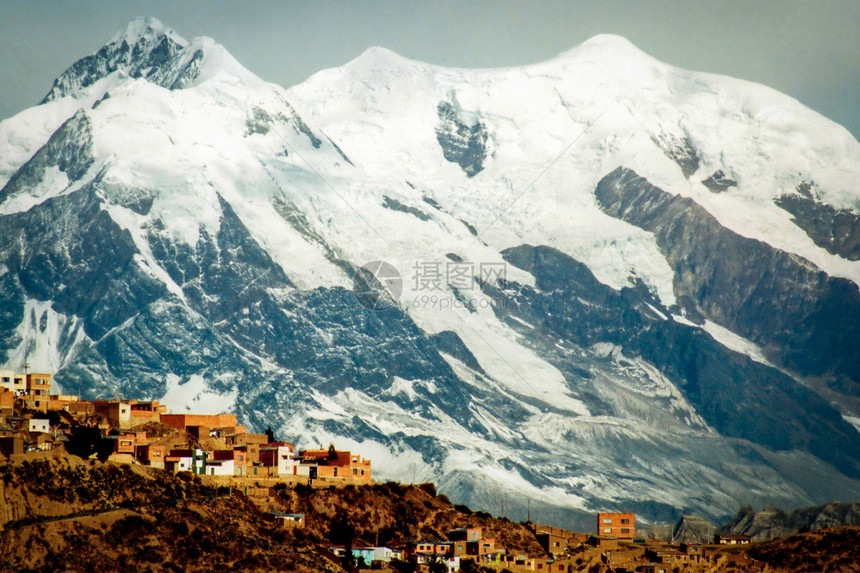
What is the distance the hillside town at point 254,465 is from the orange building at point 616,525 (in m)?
Result: 4.71

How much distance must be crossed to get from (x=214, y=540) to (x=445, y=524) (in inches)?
1440

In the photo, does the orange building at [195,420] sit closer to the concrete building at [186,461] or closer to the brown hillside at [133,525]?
the concrete building at [186,461]

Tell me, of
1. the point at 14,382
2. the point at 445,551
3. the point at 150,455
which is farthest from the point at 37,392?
the point at 445,551

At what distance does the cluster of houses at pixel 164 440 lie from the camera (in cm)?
12925

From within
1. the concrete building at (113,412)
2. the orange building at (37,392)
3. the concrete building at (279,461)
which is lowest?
the concrete building at (279,461)

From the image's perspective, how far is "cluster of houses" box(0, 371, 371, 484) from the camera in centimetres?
12925

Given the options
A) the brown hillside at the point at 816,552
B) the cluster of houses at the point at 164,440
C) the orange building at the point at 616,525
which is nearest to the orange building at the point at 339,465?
the cluster of houses at the point at 164,440

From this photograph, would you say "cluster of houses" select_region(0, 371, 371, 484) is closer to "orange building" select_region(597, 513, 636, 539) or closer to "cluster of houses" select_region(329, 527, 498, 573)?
"cluster of houses" select_region(329, 527, 498, 573)

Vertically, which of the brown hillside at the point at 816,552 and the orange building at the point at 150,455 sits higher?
the orange building at the point at 150,455

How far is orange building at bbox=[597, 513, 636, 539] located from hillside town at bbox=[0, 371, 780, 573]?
4707 mm

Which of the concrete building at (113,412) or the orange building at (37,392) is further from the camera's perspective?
the concrete building at (113,412)

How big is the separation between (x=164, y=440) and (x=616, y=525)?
5100cm

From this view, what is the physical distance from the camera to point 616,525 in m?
169

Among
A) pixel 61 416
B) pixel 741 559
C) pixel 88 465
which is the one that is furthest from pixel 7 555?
pixel 741 559
